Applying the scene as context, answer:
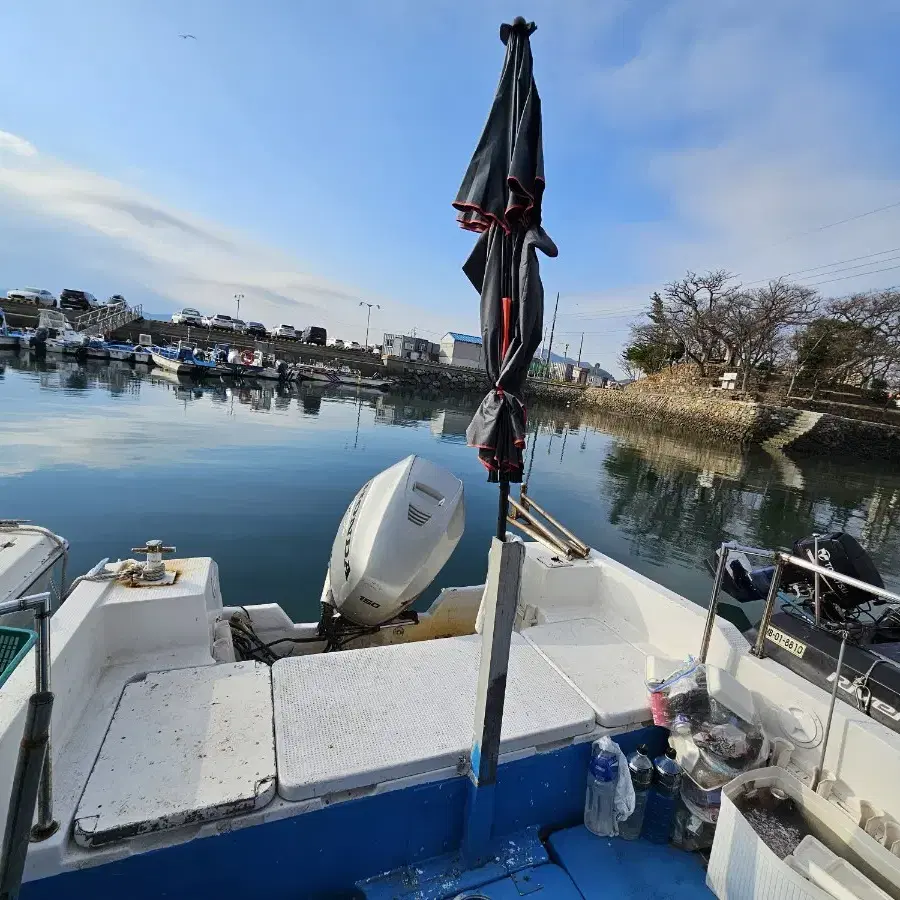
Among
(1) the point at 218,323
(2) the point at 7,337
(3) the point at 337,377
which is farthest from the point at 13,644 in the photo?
(1) the point at 218,323

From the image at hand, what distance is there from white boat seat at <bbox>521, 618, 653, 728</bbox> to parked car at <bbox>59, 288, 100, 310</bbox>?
5466 centimetres

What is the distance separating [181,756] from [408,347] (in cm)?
6206

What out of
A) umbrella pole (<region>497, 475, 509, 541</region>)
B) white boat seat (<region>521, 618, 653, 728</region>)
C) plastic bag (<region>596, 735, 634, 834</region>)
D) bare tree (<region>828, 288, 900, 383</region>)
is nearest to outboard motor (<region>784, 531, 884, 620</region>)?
white boat seat (<region>521, 618, 653, 728</region>)

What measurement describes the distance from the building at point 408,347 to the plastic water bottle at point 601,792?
58153 mm

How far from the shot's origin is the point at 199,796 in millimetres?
1823

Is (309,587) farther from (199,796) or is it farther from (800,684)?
(800,684)

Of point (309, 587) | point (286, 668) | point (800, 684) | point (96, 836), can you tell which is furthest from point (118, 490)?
point (800, 684)

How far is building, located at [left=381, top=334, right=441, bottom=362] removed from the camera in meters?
60.8

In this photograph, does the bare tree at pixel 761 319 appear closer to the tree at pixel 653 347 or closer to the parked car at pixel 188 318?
the tree at pixel 653 347

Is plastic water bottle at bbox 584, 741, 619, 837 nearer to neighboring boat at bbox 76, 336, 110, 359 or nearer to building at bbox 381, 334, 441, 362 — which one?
neighboring boat at bbox 76, 336, 110, 359

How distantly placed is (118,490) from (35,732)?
10.3 meters

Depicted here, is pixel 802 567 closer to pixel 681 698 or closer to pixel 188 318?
pixel 681 698

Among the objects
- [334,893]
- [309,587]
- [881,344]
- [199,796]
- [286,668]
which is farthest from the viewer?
[881,344]

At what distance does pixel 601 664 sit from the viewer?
3.06m
